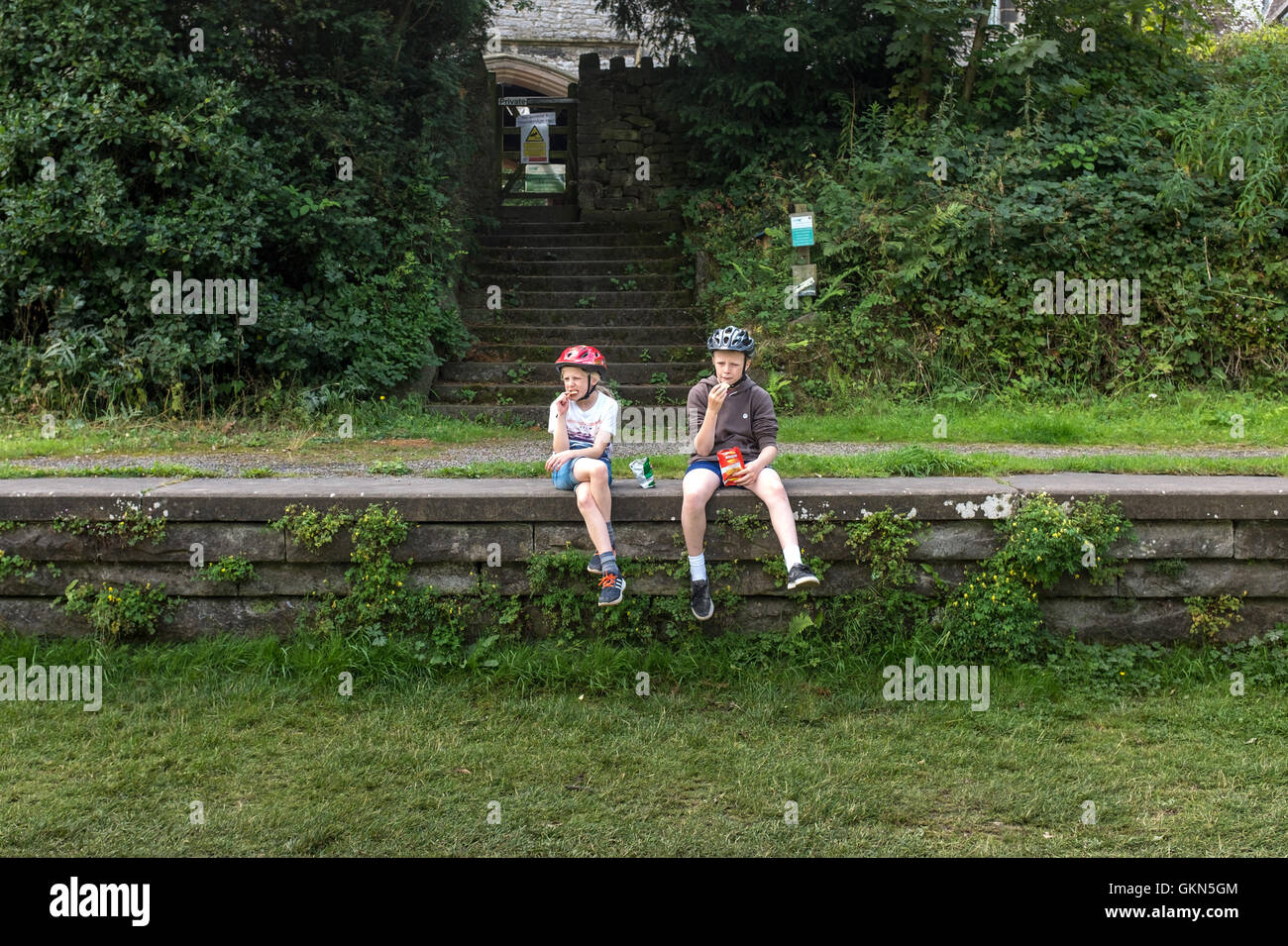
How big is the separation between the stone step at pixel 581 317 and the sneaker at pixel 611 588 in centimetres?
747

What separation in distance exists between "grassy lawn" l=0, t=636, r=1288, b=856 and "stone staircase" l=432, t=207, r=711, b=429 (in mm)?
5254

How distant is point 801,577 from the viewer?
4.34 meters

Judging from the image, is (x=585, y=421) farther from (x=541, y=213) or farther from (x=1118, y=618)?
(x=541, y=213)

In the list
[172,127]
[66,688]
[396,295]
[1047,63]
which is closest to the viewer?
[66,688]

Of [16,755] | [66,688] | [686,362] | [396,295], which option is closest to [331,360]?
[396,295]

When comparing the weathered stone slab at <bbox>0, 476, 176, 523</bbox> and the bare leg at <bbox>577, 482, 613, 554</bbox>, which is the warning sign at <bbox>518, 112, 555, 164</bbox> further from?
the bare leg at <bbox>577, 482, 613, 554</bbox>

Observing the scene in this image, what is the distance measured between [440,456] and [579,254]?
699 cm

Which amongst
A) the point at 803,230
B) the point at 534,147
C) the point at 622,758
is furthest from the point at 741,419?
the point at 534,147

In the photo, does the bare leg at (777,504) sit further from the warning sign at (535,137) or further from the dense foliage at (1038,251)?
the warning sign at (535,137)

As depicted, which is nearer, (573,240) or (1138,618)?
(1138,618)

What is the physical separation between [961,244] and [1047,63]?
327 cm

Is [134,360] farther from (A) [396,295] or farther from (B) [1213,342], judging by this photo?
(B) [1213,342]

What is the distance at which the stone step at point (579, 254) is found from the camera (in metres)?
13.4

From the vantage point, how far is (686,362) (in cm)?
1059
